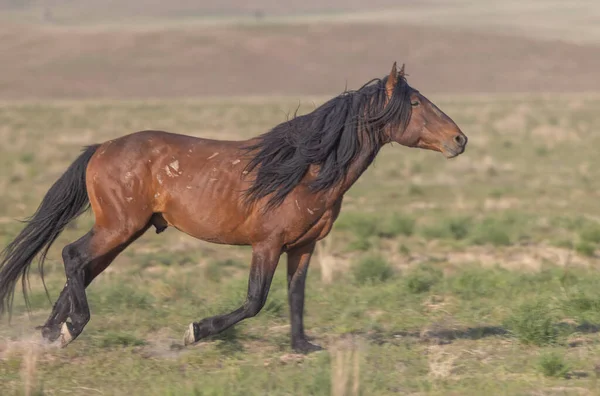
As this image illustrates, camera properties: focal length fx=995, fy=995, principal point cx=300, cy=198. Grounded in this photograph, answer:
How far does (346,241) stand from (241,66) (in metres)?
71.5

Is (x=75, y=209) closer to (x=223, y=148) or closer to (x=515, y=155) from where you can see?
(x=223, y=148)

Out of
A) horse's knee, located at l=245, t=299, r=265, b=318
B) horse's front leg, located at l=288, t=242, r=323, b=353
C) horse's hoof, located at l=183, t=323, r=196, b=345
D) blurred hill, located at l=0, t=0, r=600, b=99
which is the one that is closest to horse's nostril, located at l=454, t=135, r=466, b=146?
horse's front leg, located at l=288, t=242, r=323, b=353

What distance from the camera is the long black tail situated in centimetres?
805

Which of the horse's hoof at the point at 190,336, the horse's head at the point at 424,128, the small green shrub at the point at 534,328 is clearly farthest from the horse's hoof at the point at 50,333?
the small green shrub at the point at 534,328

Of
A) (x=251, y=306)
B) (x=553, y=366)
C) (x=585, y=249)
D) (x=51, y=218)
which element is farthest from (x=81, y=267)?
(x=585, y=249)

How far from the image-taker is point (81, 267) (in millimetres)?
7668

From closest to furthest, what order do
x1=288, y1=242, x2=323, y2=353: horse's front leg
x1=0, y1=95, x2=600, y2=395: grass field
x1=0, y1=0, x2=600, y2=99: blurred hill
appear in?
x1=0, y1=95, x2=600, y2=395: grass field < x1=288, y1=242, x2=323, y2=353: horse's front leg < x1=0, y1=0, x2=600, y2=99: blurred hill

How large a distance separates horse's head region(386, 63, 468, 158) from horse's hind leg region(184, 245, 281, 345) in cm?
135

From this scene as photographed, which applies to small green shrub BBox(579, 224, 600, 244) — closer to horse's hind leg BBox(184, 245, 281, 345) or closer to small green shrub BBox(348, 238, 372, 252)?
small green shrub BBox(348, 238, 372, 252)

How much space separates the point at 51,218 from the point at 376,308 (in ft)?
10.7

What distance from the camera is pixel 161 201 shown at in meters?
7.71

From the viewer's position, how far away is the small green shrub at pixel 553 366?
22.4 feet

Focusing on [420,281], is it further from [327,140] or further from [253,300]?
[253,300]

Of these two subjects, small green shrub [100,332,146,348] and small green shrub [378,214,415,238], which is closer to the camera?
small green shrub [100,332,146,348]
